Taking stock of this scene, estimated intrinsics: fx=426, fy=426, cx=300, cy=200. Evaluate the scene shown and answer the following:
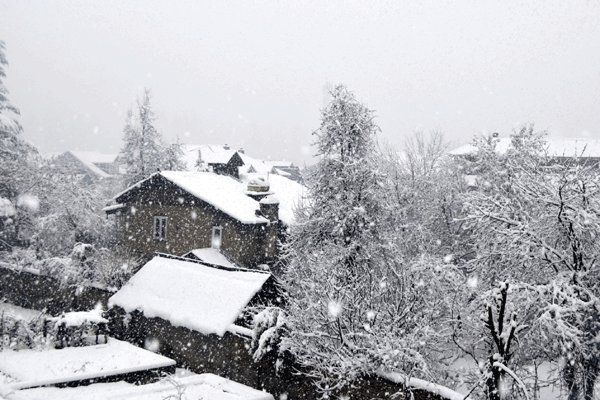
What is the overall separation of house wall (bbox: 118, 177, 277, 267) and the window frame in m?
0.17

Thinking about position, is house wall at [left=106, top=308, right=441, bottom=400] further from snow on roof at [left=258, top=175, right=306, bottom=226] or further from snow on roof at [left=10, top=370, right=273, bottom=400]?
snow on roof at [left=258, top=175, right=306, bottom=226]

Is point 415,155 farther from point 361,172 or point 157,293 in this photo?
point 157,293

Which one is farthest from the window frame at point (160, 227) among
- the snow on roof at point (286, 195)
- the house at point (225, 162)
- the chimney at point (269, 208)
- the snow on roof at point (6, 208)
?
the house at point (225, 162)

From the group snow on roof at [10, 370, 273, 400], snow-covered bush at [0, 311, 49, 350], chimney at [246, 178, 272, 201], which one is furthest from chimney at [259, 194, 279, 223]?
snow on roof at [10, 370, 273, 400]

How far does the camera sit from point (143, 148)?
1614 inches

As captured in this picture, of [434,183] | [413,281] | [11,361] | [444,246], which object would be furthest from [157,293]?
[434,183]

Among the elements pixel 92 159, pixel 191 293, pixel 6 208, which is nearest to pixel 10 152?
pixel 6 208

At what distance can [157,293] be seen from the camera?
1456 centimetres

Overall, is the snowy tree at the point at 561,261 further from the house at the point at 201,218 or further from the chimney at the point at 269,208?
the chimney at the point at 269,208

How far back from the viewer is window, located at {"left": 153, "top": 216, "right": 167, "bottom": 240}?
25487 millimetres

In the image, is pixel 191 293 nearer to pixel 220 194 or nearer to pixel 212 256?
pixel 212 256

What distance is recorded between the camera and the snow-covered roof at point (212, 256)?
22344mm

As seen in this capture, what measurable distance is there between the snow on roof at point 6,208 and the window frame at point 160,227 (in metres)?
7.60

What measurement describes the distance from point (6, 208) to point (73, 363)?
56.5 feet
